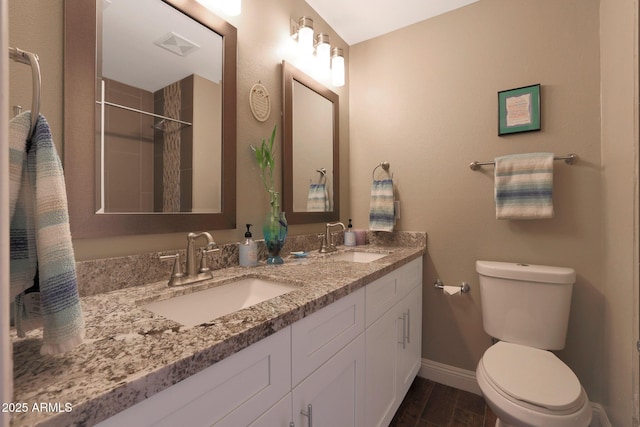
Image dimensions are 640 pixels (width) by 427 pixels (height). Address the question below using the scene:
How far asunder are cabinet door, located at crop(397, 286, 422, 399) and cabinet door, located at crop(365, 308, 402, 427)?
0.27 ft

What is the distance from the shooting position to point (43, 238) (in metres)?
0.42

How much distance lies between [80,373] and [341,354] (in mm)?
679

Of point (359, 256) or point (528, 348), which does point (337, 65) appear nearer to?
point (359, 256)

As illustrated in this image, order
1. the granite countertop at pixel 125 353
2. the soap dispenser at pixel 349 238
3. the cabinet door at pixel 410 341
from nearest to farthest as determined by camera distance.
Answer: the granite countertop at pixel 125 353, the cabinet door at pixel 410 341, the soap dispenser at pixel 349 238

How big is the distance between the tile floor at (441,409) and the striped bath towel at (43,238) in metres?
1.50

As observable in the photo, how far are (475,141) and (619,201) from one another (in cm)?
71

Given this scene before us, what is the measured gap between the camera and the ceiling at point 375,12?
1680 millimetres

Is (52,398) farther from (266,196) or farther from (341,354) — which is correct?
(266,196)

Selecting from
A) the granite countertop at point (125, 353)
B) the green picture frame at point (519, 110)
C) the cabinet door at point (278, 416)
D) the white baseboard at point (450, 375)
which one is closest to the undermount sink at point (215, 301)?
the granite countertop at point (125, 353)

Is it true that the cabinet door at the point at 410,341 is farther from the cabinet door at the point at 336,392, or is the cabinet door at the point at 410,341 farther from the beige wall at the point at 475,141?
the cabinet door at the point at 336,392

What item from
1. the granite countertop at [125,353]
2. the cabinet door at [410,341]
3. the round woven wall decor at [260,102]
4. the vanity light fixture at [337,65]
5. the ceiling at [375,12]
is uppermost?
the ceiling at [375,12]

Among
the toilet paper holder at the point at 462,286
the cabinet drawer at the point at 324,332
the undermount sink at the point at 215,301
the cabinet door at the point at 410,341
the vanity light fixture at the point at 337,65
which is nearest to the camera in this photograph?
the cabinet drawer at the point at 324,332

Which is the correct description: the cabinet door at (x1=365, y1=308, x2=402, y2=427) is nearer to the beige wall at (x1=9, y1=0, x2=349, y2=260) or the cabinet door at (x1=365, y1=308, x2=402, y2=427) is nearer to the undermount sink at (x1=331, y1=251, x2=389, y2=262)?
the undermount sink at (x1=331, y1=251, x2=389, y2=262)

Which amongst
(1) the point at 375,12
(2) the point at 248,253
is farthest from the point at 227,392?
(1) the point at 375,12
